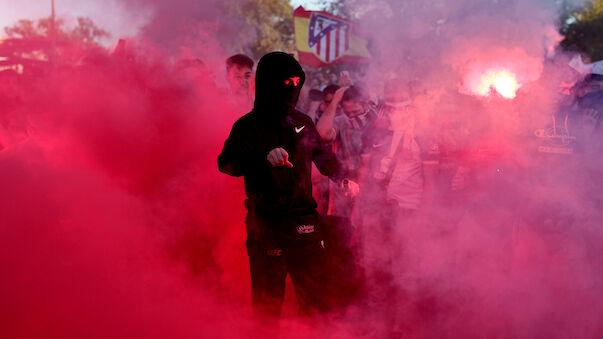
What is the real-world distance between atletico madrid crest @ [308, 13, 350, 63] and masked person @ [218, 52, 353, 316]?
210 inches

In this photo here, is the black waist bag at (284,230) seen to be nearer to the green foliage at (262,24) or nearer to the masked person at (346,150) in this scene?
the masked person at (346,150)

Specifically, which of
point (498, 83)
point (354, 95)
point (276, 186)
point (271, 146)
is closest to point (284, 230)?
point (276, 186)

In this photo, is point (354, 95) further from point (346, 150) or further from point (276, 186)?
point (276, 186)

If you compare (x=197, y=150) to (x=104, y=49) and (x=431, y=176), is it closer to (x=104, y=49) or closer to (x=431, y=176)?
(x=104, y=49)

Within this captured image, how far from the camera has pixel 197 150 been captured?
3773 mm

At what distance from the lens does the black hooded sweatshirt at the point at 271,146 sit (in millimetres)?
2504

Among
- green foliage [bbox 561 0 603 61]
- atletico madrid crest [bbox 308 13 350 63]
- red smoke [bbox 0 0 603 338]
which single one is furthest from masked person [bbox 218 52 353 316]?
green foliage [bbox 561 0 603 61]

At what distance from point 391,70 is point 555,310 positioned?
3.00 meters

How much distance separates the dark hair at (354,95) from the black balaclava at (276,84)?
6.58 ft

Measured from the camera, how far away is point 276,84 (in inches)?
99.2

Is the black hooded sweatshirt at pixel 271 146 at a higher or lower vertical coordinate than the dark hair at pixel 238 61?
lower

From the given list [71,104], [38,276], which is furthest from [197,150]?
[38,276]

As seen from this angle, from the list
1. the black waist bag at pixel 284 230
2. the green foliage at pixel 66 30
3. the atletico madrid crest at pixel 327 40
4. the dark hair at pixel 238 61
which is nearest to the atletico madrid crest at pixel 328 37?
the atletico madrid crest at pixel 327 40

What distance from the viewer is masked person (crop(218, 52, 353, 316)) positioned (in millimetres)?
2512
